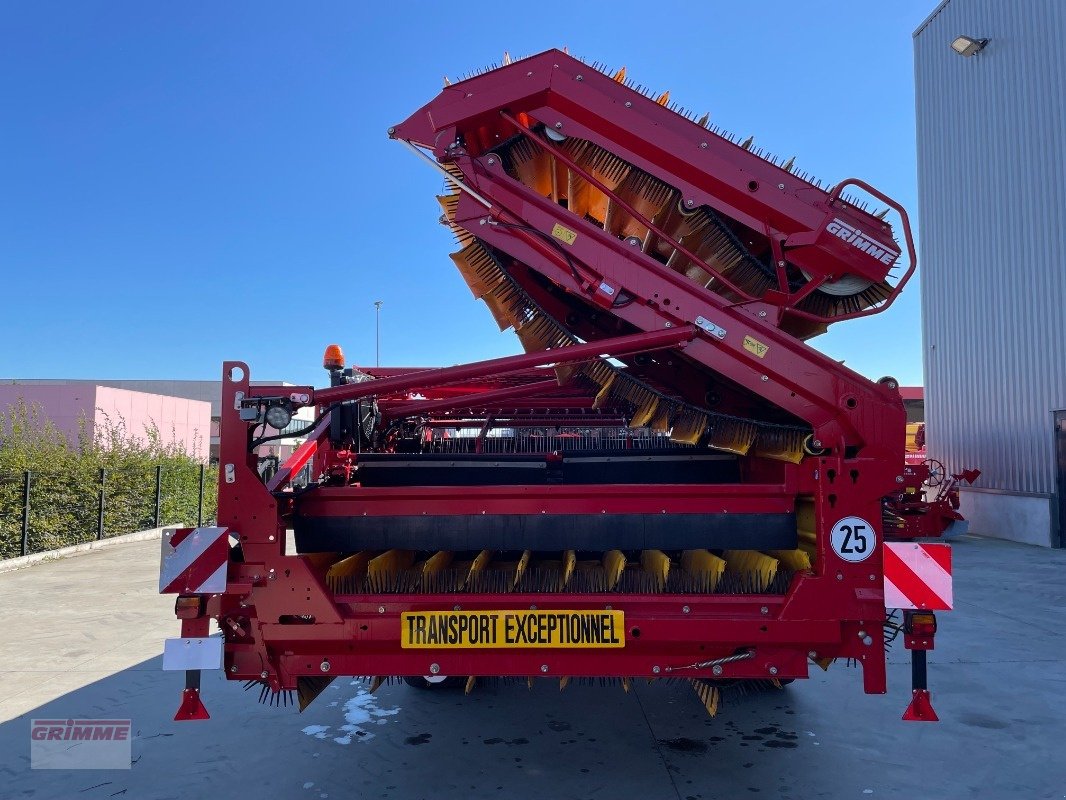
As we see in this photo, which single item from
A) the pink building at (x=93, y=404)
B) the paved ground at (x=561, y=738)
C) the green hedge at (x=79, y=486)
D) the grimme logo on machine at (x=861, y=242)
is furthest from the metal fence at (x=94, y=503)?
the grimme logo on machine at (x=861, y=242)

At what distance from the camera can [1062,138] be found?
40.9 ft

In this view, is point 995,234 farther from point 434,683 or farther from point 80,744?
point 80,744

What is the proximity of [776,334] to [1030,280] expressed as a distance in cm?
1276

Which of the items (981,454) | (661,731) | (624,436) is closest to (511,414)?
(624,436)

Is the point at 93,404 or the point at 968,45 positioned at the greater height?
the point at 968,45

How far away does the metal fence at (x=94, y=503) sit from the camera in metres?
10.7

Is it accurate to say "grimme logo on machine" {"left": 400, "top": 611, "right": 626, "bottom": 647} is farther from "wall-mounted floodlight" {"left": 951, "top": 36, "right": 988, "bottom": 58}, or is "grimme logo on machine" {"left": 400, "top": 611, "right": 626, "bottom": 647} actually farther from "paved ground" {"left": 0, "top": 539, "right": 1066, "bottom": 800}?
"wall-mounted floodlight" {"left": 951, "top": 36, "right": 988, "bottom": 58}

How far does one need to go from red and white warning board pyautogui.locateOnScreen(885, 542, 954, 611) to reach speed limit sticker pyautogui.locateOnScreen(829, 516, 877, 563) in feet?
0.31

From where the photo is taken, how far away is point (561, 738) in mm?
4133

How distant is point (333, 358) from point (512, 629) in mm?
2370

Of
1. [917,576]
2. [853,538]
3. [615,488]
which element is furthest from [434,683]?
[917,576]

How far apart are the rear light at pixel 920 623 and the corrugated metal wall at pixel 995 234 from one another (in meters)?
11.7

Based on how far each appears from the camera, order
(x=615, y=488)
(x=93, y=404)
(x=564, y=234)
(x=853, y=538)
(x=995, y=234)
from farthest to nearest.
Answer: (x=93, y=404)
(x=995, y=234)
(x=564, y=234)
(x=615, y=488)
(x=853, y=538)

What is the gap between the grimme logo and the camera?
12.7ft
